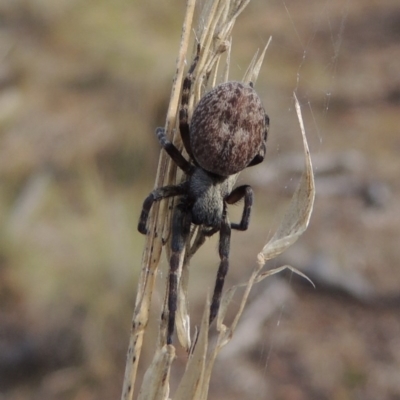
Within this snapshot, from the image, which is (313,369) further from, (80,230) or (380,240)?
(80,230)

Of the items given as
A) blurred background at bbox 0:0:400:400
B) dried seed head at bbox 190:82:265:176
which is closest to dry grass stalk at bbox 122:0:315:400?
dried seed head at bbox 190:82:265:176

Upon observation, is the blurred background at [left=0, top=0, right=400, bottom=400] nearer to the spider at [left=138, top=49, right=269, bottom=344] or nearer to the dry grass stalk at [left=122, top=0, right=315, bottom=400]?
the spider at [left=138, top=49, right=269, bottom=344]

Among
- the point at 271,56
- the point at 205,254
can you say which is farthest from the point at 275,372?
the point at 271,56

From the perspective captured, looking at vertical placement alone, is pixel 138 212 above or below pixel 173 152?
above

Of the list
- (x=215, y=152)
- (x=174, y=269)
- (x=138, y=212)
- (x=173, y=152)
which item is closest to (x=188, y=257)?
(x=174, y=269)

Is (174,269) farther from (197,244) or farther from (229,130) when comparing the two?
(229,130)

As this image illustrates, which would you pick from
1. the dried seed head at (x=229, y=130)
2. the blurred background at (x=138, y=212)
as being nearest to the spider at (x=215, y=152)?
the dried seed head at (x=229, y=130)
